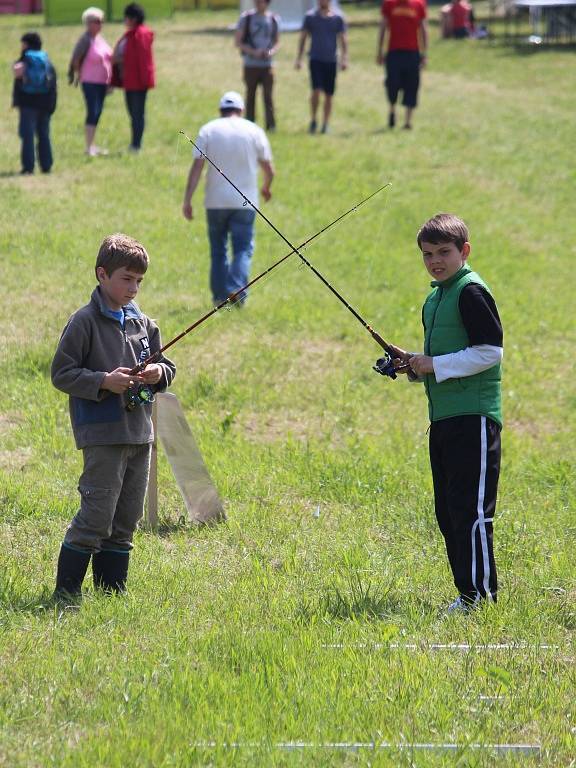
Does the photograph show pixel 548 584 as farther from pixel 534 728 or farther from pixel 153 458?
pixel 153 458

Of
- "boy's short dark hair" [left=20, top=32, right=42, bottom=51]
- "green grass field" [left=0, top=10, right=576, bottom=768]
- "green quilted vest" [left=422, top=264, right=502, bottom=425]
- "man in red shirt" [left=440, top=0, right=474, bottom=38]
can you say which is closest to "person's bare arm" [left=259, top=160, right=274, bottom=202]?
"green grass field" [left=0, top=10, right=576, bottom=768]

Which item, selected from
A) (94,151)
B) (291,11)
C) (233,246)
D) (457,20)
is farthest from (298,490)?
(457,20)

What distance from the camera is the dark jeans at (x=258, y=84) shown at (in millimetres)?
19141

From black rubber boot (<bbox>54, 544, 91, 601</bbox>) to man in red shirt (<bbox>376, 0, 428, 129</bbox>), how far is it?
1463 cm

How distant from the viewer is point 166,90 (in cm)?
2261

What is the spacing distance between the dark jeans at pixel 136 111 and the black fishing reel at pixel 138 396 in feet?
40.1

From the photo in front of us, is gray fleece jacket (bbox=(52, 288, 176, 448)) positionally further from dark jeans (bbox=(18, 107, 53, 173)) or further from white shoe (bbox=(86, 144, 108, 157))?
white shoe (bbox=(86, 144, 108, 157))

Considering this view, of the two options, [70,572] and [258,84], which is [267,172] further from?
[258,84]

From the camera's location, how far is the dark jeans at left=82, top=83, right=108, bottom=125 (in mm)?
16875

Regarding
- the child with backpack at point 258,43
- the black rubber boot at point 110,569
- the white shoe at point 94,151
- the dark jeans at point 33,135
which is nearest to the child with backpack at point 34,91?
the dark jeans at point 33,135

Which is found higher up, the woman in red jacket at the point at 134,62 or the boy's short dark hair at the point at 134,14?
the boy's short dark hair at the point at 134,14

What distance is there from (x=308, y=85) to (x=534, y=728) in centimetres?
2174

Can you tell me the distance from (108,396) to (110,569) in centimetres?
81

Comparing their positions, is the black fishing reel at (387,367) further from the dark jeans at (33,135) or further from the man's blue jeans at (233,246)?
the dark jeans at (33,135)
